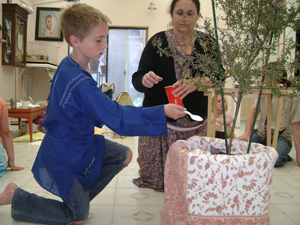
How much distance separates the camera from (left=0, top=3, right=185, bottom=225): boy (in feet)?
4.43

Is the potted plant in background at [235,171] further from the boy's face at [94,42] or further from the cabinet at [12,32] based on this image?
the cabinet at [12,32]

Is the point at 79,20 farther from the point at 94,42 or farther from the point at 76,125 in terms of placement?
the point at 76,125

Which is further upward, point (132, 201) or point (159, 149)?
point (159, 149)

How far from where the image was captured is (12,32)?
5.19 meters

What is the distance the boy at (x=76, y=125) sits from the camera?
1.35 m

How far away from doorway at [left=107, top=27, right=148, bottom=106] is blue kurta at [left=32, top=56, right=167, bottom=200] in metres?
6.08

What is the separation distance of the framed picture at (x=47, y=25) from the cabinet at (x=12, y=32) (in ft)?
4.91

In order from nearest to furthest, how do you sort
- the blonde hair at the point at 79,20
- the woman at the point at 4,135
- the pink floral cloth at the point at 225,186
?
the pink floral cloth at the point at 225,186
the blonde hair at the point at 79,20
the woman at the point at 4,135

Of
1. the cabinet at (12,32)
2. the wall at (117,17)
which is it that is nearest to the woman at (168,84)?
the cabinet at (12,32)

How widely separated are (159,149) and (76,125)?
855mm

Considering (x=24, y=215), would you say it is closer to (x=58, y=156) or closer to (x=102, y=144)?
(x=58, y=156)

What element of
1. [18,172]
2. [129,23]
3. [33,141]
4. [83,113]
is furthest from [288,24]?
[129,23]

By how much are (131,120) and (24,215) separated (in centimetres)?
80

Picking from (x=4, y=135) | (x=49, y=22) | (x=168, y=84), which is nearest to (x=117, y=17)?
(x=49, y=22)
